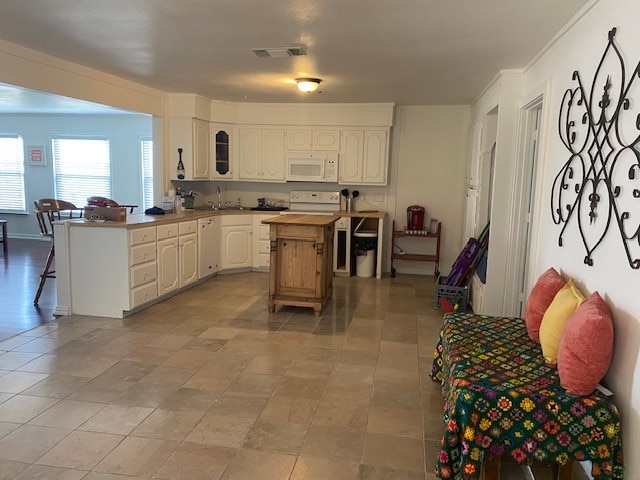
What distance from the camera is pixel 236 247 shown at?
6.59m

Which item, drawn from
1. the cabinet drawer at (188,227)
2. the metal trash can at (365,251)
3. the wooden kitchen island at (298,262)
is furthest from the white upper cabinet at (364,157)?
the cabinet drawer at (188,227)

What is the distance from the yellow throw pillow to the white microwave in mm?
4554

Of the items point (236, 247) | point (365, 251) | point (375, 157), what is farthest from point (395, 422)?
point (375, 157)

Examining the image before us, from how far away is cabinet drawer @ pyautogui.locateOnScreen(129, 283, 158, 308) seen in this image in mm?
4527

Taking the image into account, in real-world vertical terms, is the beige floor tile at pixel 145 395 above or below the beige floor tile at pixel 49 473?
above

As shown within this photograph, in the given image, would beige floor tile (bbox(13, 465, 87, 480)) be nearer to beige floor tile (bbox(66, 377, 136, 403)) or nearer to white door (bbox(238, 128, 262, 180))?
beige floor tile (bbox(66, 377, 136, 403))

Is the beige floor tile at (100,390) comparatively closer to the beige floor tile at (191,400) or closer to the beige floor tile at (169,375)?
the beige floor tile at (169,375)

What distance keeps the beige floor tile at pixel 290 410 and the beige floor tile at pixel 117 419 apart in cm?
69

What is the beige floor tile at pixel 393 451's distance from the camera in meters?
2.32

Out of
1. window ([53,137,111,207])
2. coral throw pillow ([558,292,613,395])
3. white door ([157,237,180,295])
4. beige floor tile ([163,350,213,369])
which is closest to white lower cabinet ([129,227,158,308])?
white door ([157,237,180,295])

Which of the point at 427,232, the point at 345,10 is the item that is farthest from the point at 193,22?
the point at 427,232

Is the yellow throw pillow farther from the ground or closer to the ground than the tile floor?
farther from the ground

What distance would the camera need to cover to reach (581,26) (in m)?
2.72

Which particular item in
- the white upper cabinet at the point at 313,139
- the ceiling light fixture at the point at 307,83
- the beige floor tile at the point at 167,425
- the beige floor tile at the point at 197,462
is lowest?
the beige floor tile at the point at 197,462
